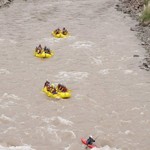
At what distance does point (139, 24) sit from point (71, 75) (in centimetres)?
1332

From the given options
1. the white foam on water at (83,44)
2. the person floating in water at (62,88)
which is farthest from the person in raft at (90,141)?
the white foam on water at (83,44)

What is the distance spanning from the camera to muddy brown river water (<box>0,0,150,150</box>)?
16.6 meters

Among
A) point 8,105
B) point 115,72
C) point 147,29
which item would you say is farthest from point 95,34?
point 8,105

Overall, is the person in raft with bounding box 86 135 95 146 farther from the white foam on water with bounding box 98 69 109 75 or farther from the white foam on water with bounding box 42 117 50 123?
the white foam on water with bounding box 98 69 109 75

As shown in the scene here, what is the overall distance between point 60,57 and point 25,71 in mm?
3606

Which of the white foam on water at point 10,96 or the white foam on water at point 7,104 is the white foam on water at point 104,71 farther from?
the white foam on water at point 7,104

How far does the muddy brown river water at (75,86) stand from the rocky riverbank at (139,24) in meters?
0.65

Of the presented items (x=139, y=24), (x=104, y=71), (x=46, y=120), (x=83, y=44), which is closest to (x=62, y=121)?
(x=46, y=120)

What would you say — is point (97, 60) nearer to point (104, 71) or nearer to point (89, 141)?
point (104, 71)

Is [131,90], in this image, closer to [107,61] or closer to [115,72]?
[115,72]

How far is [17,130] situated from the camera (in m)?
16.9

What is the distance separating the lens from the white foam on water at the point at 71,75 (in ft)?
74.3

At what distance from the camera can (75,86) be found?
851 inches

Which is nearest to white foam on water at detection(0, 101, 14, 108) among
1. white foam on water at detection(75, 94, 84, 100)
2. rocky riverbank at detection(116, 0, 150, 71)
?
white foam on water at detection(75, 94, 84, 100)
